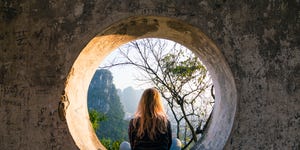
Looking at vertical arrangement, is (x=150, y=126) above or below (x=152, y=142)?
above

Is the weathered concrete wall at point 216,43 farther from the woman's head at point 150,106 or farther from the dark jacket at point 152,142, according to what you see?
the woman's head at point 150,106

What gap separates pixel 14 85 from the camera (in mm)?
3404

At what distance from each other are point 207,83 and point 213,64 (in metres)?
3.69

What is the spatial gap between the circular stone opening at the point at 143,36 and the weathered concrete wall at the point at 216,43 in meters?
0.10

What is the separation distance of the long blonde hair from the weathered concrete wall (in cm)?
63

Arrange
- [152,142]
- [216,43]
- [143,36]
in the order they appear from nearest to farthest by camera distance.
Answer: [216,43] < [152,142] < [143,36]

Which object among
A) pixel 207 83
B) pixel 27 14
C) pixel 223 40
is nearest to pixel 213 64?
pixel 223 40

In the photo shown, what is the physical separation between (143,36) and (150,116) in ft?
3.81

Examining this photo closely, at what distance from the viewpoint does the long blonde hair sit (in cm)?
340

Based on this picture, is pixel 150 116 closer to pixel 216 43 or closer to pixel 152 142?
pixel 152 142

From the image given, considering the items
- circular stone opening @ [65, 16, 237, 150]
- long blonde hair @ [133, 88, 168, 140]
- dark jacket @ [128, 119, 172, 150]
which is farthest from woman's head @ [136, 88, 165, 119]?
circular stone opening @ [65, 16, 237, 150]

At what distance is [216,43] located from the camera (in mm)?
3299

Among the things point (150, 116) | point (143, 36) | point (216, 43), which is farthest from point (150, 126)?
point (143, 36)

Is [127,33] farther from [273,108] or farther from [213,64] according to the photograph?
[273,108]
